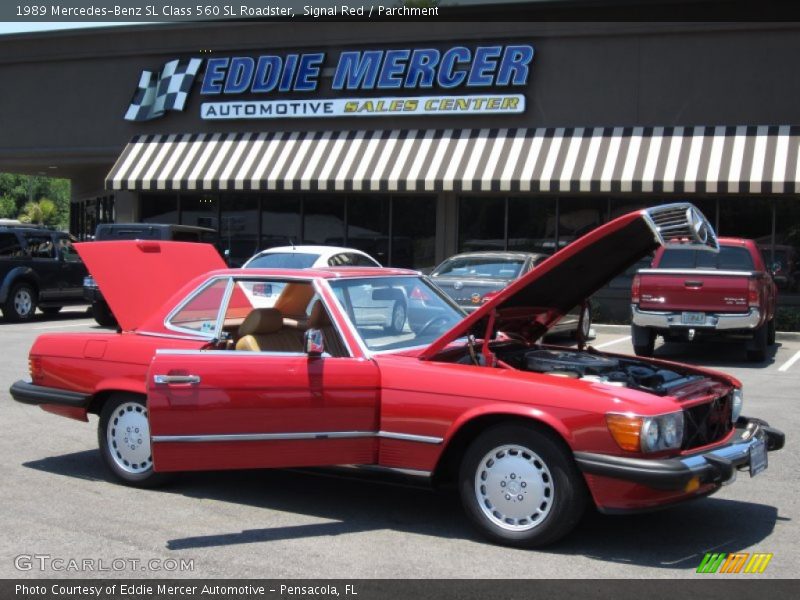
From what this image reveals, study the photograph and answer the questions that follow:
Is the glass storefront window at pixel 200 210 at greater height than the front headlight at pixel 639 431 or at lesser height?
greater

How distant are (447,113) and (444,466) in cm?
1756

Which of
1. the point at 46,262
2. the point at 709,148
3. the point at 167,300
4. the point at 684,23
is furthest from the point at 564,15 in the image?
the point at 167,300

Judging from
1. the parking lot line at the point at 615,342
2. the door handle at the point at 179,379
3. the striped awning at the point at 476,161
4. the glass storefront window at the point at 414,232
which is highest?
the striped awning at the point at 476,161

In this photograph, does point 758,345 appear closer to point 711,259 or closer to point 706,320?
point 706,320

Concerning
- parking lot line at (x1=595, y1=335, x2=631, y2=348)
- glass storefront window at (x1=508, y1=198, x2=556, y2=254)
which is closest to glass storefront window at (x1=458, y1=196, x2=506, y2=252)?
glass storefront window at (x1=508, y1=198, x2=556, y2=254)

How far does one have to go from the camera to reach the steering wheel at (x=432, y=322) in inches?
247

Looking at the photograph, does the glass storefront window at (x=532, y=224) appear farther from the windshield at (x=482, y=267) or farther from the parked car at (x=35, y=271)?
the parked car at (x=35, y=271)

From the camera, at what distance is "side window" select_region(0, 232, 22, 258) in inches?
767

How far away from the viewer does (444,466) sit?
5.54 metres

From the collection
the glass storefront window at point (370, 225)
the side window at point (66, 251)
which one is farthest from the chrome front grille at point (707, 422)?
the glass storefront window at point (370, 225)

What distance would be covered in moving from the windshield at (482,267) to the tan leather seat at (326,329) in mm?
8931

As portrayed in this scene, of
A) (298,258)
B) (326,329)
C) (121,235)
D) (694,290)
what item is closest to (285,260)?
(298,258)

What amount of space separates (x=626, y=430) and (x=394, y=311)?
1.98 metres
